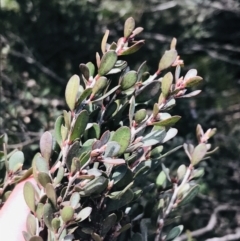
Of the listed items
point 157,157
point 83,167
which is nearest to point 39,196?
point 83,167

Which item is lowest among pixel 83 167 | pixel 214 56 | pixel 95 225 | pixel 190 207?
pixel 190 207

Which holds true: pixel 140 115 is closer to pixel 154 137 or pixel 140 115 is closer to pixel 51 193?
pixel 154 137

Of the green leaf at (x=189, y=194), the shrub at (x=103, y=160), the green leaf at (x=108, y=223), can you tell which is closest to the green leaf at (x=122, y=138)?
the shrub at (x=103, y=160)

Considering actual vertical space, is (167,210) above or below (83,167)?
below

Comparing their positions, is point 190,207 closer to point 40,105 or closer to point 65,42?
point 40,105

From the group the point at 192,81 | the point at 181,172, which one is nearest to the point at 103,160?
the point at 192,81

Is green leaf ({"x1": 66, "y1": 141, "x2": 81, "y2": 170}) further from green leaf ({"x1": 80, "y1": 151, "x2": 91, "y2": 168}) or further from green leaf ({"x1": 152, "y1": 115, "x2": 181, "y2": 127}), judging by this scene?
green leaf ({"x1": 152, "y1": 115, "x2": 181, "y2": 127})

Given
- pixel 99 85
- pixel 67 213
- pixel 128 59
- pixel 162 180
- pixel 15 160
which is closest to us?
pixel 67 213
